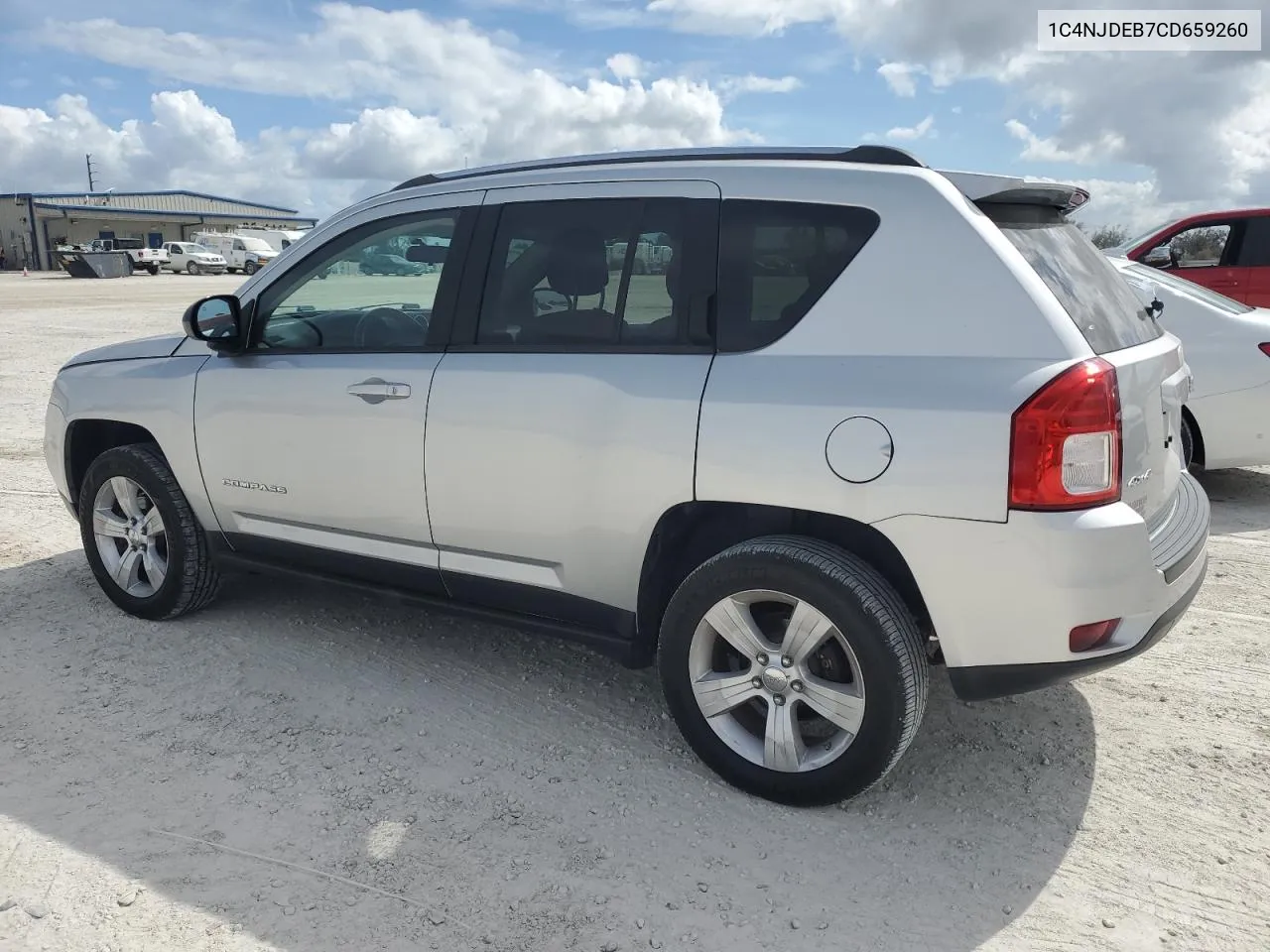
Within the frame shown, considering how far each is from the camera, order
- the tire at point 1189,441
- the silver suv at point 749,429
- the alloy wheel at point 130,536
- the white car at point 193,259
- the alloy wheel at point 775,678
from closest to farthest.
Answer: the silver suv at point 749,429 → the alloy wheel at point 775,678 → the alloy wheel at point 130,536 → the tire at point 1189,441 → the white car at point 193,259

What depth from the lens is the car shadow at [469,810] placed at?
2582 mm

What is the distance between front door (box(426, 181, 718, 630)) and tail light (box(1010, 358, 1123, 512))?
936 mm

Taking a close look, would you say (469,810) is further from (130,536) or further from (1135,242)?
(1135,242)

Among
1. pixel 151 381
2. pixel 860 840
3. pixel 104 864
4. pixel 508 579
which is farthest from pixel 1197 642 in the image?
pixel 151 381

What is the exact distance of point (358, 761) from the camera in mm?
3318

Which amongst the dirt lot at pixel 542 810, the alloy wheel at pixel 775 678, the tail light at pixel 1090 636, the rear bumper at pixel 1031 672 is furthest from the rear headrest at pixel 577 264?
the tail light at pixel 1090 636

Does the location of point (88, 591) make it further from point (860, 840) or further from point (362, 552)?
point (860, 840)

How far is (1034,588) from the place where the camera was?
2617 millimetres

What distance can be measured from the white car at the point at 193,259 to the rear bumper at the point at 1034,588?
52.6 metres

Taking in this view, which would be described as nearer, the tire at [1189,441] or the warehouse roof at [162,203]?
the tire at [1189,441]

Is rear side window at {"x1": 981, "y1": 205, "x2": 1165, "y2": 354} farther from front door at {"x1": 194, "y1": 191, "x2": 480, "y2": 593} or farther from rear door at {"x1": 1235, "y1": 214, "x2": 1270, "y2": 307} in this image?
rear door at {"x1": 1235, "y1": 214, "x2": 1270, "y2": 307}

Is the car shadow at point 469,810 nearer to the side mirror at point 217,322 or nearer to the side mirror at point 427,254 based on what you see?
the side mirror at point 217,322

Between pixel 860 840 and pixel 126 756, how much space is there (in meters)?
2.41

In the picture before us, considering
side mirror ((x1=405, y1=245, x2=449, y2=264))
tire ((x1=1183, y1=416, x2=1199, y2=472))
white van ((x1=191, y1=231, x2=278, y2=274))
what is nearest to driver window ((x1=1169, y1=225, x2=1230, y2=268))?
tire ((x1=1183, y1=416, x2=1199, y2=472))
